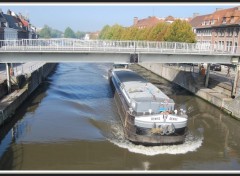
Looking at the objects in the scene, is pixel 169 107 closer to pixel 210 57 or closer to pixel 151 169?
pixel 151 169

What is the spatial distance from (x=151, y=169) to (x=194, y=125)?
10.6m

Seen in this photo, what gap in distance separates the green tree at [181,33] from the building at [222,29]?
3.27 meters

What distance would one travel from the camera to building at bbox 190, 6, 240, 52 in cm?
5256

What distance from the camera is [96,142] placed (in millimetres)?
22719

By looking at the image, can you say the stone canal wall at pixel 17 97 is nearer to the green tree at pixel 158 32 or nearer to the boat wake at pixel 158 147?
the boat wake at pixel 158 147

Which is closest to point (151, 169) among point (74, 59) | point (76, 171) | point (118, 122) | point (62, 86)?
point (76, 171)

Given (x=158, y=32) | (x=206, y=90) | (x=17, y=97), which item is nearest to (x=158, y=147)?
(x=17, y=97)

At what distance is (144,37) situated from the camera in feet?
231

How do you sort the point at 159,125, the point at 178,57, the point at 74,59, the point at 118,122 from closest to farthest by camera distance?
the point at 159,125, the point at 118,122, the point at 74,59, the point at 178,57

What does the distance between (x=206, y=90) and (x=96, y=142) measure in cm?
2043

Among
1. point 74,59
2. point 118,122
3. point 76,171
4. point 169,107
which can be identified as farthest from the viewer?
point 74,59

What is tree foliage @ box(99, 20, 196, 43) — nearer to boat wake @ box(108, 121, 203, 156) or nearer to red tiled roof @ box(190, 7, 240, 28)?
red tiled roof @ box(190, 7, 240, 28)

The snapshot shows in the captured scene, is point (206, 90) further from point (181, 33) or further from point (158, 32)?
point (158, 32)

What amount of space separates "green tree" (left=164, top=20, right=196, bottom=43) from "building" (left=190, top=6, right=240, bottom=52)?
3274 mm
